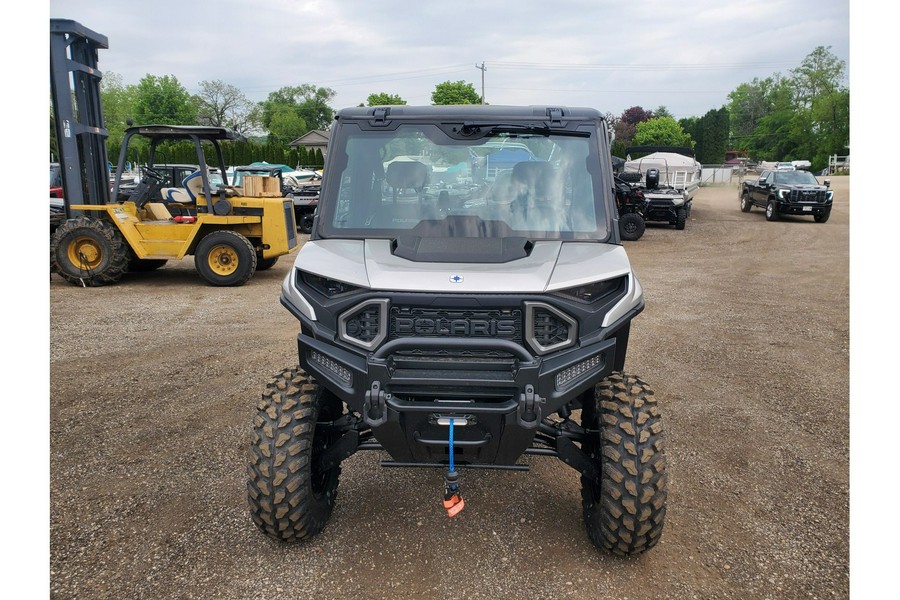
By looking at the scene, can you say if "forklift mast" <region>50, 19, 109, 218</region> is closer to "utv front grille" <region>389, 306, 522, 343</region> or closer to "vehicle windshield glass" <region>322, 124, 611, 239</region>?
"vehicle windshield glass" <region>322, 124, 611, 239</region>

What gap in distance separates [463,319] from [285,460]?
1.16 m

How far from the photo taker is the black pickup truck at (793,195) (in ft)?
68.5

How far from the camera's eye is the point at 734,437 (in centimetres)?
489

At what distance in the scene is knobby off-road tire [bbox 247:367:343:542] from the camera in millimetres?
3238

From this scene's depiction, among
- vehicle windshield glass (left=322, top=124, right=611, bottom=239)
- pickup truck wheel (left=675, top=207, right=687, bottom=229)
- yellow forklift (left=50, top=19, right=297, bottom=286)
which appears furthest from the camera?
pickup truck wheel (left=675, top=207, right=687, bottom=229)

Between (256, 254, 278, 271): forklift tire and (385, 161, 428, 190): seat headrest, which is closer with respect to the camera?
(385, 161, 428, 190): seat headrest

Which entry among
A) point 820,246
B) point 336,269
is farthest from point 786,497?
point 820,246

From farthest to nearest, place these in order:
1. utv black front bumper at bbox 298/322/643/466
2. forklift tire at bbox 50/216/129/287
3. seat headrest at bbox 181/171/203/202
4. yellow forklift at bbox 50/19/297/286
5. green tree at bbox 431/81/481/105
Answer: green tree at bbox 431/81/481/105
seat headrest at bbox 181/171/203/202
forklift tire at bbox 50/216/129/287
yellow forklift at bbox 50/19/297/286
utv black front bumper at bbox 298/322/643/466

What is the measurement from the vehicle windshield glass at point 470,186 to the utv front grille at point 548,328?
66 cm

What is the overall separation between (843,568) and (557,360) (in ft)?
6.22

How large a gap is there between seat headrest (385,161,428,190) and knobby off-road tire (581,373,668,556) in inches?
57.4

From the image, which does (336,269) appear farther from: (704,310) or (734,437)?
(704,310)

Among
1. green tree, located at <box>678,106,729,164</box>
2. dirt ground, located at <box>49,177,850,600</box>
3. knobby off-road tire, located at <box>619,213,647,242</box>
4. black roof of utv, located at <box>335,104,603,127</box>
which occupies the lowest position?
dirt ground, located at <box>49,177,850,600</box>

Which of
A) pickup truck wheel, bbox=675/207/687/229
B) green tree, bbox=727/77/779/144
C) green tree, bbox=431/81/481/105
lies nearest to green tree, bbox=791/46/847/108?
green tree, bbox=727/77/779/144
